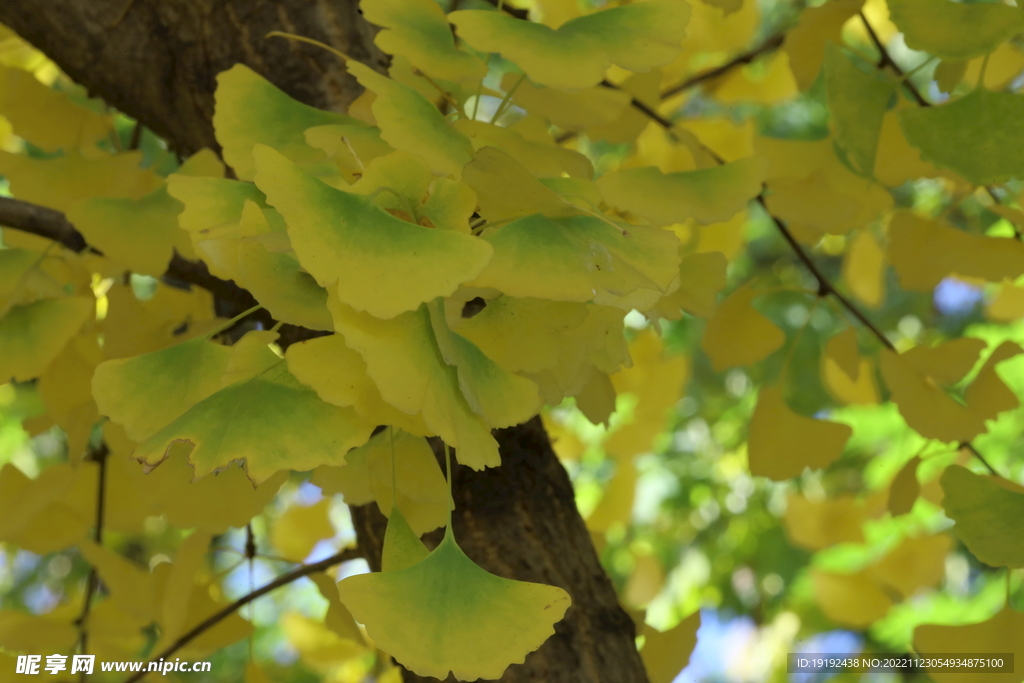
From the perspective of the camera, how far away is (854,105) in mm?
338

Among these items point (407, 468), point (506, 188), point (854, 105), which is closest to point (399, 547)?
point (407, 468)

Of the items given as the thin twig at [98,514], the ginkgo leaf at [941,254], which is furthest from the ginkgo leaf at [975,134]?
the thin twig at [98,514]

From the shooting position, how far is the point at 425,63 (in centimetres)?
29

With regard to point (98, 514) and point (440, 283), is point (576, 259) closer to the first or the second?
point (440, 283)

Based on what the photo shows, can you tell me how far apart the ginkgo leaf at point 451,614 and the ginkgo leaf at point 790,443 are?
9.8 inches

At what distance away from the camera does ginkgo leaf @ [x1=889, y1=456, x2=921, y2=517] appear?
47 centimetres

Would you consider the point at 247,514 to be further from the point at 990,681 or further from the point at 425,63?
the point at 990,681

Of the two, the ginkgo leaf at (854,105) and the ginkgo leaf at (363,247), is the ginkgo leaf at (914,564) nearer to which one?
the ginkgo leaf at (854,105)

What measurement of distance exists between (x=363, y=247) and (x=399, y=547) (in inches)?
4.8

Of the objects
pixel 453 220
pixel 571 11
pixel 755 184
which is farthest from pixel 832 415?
pixel 453 220

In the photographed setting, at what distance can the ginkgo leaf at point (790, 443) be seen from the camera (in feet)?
1.56

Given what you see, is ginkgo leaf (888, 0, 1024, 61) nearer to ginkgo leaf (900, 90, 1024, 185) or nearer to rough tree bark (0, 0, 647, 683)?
ginkgo leaf (900, 90, 1024, 185)

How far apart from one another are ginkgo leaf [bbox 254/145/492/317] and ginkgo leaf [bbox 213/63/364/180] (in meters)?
0.10

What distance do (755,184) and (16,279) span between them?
1.15 ft
